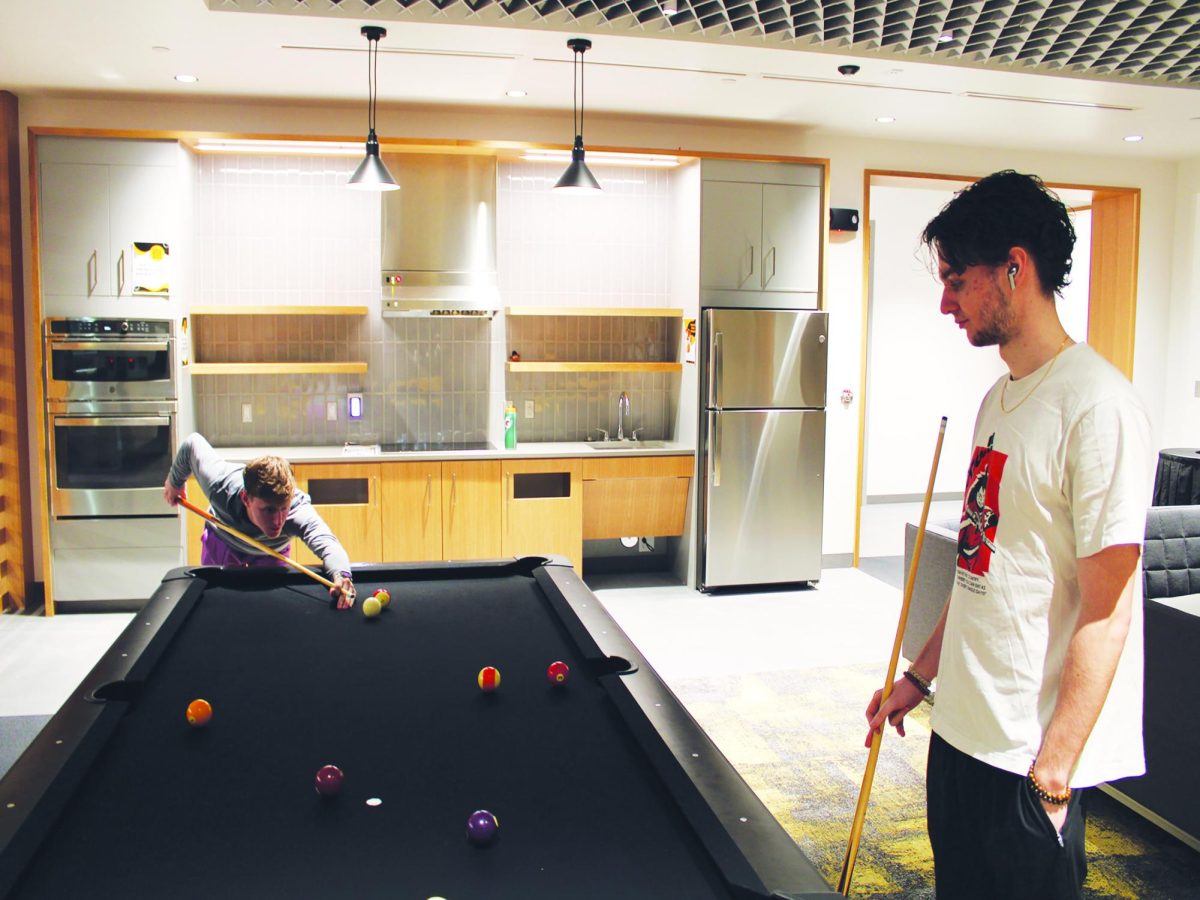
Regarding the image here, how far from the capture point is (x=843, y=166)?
6.02m

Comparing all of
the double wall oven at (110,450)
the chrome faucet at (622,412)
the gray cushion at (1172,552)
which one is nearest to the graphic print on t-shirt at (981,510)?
the gray cushion at (1172,552)

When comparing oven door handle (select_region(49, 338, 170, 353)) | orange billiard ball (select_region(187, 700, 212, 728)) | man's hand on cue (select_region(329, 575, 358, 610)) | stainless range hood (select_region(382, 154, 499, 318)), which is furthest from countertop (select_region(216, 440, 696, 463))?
orange billiard ball (select_region(187, 700, 212, 728))

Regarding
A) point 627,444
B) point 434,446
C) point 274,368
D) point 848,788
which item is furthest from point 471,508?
point 848,788

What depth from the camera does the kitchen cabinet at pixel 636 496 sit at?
546 centimetres

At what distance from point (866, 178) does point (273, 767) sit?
5.37m

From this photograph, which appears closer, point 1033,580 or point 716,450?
point 1033,580

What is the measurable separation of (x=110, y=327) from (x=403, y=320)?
1523mm

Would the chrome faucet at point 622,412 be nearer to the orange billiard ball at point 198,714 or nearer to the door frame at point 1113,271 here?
the door frame at point 1113,271

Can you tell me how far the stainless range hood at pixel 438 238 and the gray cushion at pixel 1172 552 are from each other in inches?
132

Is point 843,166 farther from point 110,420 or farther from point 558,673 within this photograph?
point 558,673

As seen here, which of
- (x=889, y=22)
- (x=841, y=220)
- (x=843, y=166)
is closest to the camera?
(x=889, y=22)

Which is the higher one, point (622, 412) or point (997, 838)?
point (622, 412)

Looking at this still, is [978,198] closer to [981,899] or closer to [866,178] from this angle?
[981,899]

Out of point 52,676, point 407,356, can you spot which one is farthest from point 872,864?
point 407,356
